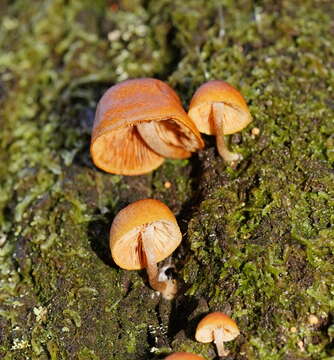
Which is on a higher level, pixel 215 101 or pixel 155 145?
pixel 215 101

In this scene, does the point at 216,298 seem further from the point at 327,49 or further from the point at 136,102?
the point at 327,49

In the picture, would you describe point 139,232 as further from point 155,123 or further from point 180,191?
point 155,123

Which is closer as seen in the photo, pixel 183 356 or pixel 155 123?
pixel 183 356

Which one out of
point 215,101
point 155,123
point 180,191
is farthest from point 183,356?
point 155,123

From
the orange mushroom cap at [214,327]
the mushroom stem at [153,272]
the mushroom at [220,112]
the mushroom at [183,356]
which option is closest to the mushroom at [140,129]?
the mushroom at [220,112]

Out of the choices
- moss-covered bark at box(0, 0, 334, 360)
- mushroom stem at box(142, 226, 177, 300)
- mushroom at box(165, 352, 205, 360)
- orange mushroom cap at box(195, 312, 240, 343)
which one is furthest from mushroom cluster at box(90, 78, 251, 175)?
mushroom at box(165, 352, 205, 360)
